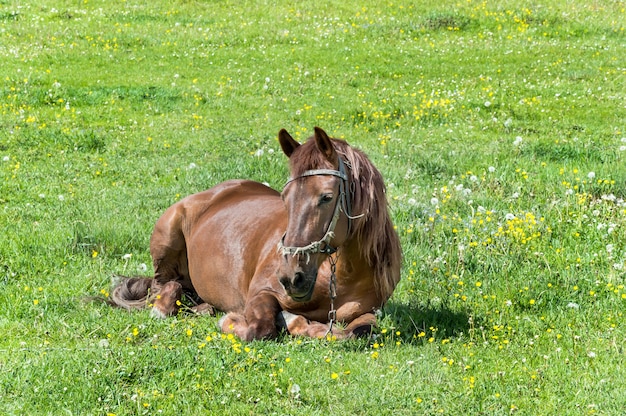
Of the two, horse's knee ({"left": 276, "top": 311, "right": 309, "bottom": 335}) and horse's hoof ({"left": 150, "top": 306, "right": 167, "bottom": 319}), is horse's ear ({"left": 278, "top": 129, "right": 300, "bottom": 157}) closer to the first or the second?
horse's knee ({"left": 276, "top": 311, "right": 309, "bottom": 335})

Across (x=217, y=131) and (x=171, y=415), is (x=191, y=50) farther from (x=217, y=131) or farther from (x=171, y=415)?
(x=171, y=415)

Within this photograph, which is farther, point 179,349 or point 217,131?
point 217,131

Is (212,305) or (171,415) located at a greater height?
(171,415)

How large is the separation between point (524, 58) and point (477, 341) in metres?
13.5

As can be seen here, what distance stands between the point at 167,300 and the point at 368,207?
240cm

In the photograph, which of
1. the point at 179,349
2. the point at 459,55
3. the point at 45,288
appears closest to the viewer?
the point at 179,349

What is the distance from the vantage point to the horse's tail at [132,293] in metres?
7.27

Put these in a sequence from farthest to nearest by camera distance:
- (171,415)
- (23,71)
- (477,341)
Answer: (23,71) → (477,341) → (171,415)

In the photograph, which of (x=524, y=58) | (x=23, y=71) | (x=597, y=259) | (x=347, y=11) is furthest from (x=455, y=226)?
(x=347, y=11)

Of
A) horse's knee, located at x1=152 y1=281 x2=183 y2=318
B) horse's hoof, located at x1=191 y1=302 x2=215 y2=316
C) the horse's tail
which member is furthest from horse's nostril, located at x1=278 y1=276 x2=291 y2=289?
the horse's tail

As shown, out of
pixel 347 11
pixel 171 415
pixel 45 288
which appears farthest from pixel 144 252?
pixel 347 11

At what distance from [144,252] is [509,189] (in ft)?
14.2

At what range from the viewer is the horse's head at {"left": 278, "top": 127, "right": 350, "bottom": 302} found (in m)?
5.44

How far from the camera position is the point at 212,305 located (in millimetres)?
7570
